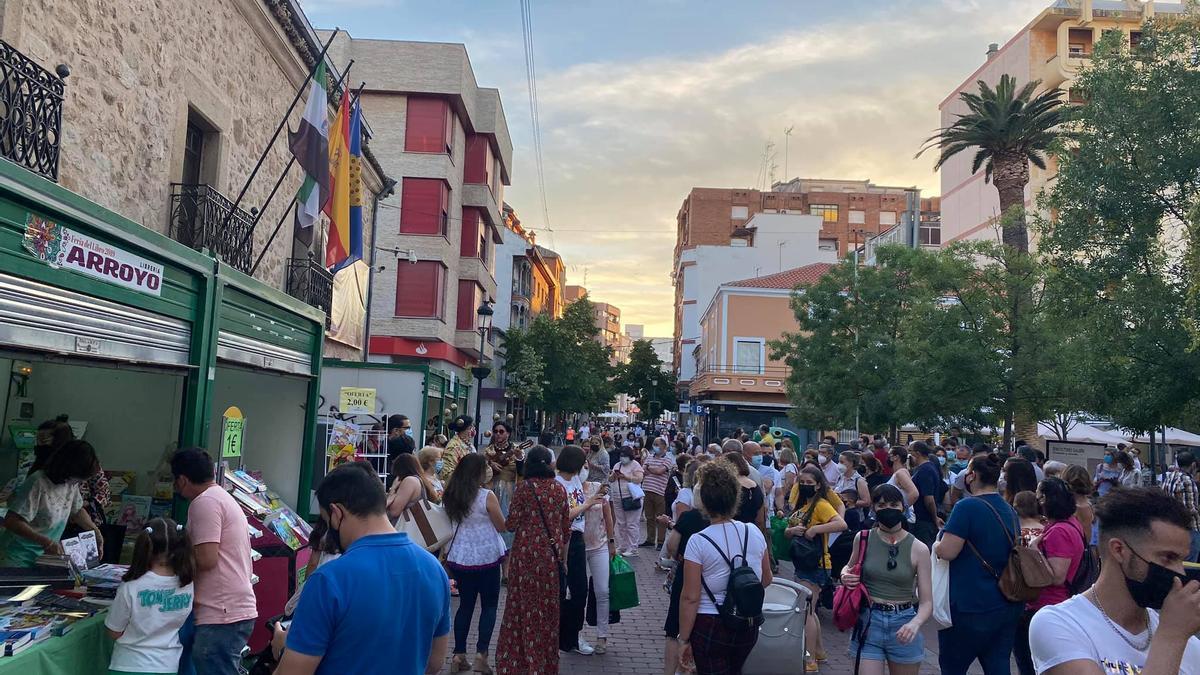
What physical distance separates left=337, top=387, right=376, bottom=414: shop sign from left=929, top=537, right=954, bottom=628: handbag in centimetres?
1074

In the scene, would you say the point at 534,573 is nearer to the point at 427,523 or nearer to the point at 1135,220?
the point at 427,523

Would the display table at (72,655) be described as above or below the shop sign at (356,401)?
below

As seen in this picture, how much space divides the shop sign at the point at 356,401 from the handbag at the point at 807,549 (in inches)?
325

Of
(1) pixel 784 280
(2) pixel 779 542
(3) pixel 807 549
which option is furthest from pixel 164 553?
(1) pixel 784 280

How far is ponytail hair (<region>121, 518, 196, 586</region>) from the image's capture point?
4.73m

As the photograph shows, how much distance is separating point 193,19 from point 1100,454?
20920mm

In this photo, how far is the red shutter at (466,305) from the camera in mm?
33781

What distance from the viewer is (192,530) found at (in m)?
4.92

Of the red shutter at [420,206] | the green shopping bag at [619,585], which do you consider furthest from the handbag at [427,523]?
the red shutter at [420,206]

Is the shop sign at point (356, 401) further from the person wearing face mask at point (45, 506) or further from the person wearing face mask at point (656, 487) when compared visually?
the person wearing face mask at point (45, 506)

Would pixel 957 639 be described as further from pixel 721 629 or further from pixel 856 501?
pixel 856 501

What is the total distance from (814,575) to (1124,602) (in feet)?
20.8

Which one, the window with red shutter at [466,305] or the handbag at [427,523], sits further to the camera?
the window with red shutter at [466,305]

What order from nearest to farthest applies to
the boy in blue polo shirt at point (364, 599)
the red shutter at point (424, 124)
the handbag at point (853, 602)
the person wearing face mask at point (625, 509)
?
the boy in blue polo shirt at point (364, 599), the handbag at point (853, 602), the person wearing face mask at point (625, 509), the red shutter at point (424, 124)
